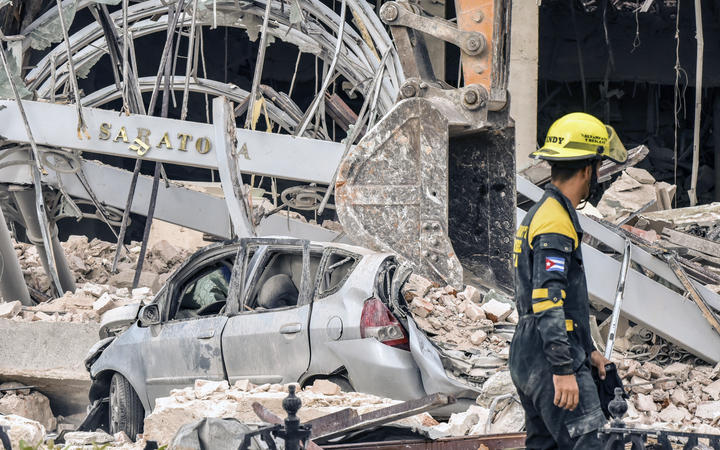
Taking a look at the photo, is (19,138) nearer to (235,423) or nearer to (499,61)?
(499,61)

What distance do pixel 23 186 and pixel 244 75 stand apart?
772cm

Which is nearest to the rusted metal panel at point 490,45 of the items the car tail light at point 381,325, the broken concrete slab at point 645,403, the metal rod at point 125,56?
the broken concrete slab at point 645,403

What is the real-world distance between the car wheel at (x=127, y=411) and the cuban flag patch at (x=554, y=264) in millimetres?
4901

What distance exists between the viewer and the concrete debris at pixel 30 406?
9.95 metres

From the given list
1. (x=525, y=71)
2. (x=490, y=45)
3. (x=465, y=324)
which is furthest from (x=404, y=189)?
(x=525, y=71)

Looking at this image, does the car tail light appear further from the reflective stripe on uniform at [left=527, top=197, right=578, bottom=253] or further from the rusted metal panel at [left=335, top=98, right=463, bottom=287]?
the reflective stripe on uniform at [left=527, top=197, right=578, bottom=253]

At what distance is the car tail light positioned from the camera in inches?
291

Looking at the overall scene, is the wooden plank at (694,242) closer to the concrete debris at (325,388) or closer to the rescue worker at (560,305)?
the concrete debris at (325,388)

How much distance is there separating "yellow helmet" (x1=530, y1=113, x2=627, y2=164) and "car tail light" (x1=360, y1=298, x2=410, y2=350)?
2902 mm

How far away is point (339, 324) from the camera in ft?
24.5

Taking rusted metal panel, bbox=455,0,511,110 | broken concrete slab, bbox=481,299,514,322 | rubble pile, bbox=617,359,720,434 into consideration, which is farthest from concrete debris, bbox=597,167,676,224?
broken concrete slab, bbox=481,299,514,322

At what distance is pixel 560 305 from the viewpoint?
443 cm

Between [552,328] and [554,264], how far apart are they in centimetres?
26

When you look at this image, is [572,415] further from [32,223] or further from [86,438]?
[32,223]
